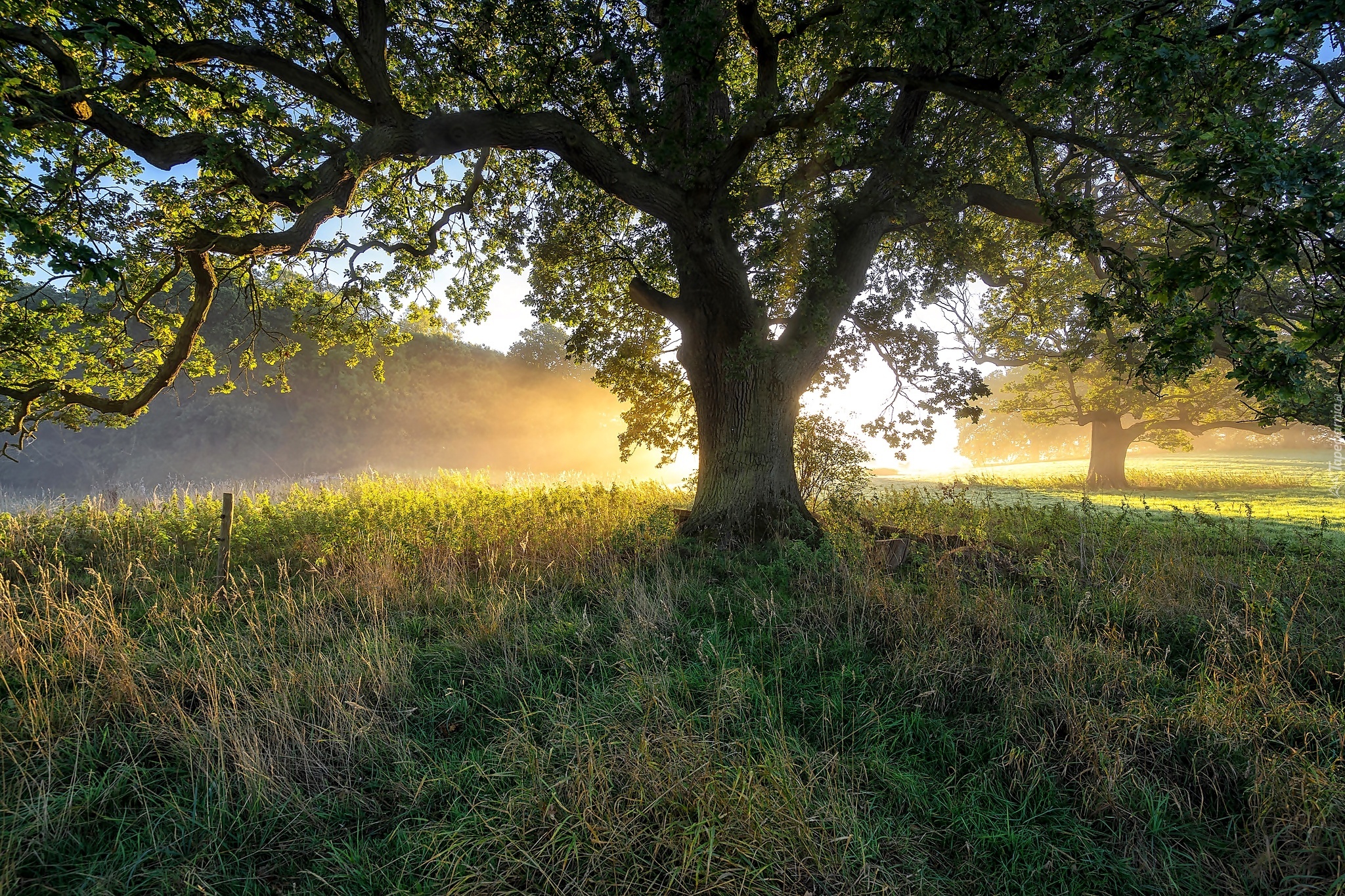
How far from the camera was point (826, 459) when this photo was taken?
9.46 metres

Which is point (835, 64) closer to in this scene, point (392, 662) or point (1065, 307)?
point (1065, 307)

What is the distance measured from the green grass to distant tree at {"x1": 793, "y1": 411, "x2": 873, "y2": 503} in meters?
3.77

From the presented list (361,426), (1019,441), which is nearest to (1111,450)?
(1019,441)

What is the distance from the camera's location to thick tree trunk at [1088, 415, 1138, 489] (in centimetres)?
2136

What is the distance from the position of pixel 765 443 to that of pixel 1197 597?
5422mm

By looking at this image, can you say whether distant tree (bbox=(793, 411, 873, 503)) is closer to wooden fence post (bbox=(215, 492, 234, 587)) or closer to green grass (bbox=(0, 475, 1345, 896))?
green grass (bbox=(0, 475, 1345, 896))

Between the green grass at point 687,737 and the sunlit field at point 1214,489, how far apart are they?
768 cm

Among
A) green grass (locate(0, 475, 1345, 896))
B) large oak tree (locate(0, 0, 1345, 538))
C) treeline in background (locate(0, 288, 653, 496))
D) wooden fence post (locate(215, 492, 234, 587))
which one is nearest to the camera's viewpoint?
green grass (locate(0, 475, 1345, 896))

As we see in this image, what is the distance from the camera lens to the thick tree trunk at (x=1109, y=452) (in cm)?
2136

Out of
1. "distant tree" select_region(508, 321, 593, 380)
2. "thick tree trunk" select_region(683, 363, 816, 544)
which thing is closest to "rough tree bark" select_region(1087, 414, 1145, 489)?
"thick tree trunk" select_region(683, 363, 816, 544)

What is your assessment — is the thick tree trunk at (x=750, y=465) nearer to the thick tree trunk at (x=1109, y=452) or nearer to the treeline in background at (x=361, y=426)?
the treeline in background at (x=361, y=426)

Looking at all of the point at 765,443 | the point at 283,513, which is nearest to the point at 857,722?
the point at 765,443

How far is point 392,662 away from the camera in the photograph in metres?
3.68

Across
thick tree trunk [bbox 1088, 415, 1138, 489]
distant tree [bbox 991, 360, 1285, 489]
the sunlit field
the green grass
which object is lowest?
the green grass
